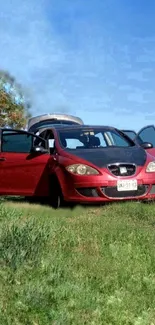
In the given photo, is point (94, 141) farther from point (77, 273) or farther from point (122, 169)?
point (77, 273)

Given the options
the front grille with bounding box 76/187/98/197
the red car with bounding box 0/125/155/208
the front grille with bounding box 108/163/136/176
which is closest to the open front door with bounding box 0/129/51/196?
the red car with bounding box 0/125/155/208

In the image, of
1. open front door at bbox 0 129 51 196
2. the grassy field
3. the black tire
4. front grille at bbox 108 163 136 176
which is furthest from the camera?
open front door at bbox 0 129 51 196

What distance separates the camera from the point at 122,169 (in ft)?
25.7

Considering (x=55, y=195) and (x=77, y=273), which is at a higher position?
(x=55, y=195)

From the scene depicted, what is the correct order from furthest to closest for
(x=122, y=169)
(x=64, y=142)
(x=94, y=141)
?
(x=94, y=141) < (x=64, y=142) < (x=122, y=169)

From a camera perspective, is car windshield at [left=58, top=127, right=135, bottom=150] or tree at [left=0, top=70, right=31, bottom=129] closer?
car windshield at [left=58, top=127, right=135, bottom=150]

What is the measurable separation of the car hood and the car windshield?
1.17 ft

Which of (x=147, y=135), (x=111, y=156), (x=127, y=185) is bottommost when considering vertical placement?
(x=127, y=185)

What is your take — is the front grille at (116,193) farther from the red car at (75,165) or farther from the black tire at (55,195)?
the black tire at (55,195)

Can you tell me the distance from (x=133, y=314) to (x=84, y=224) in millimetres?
2499

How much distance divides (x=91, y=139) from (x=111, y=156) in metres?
1.09

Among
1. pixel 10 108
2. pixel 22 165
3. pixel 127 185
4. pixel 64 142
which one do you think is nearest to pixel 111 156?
pixel 127 185

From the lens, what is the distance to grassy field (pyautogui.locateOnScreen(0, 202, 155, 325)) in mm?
3617

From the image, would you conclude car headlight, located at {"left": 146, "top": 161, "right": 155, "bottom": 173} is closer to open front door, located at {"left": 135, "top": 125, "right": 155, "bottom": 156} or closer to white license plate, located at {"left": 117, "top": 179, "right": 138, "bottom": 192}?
white license plate, located at {"left": 117, "top": 179, "right": 138, "bottom": 192}
